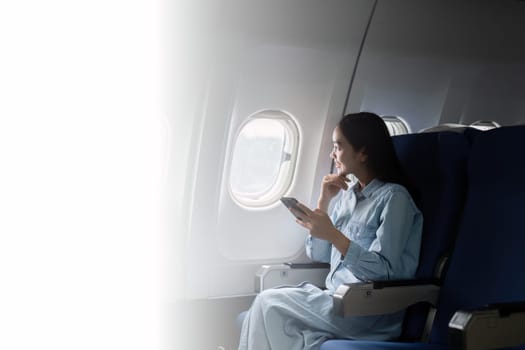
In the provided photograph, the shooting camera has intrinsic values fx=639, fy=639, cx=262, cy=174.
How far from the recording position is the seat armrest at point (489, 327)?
1952 millimetres

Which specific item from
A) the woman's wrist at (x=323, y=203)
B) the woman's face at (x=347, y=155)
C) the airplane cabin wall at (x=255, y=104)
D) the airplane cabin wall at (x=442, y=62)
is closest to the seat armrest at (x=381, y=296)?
the woman's face at (x=347, y=155)

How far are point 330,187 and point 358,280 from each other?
0.58m

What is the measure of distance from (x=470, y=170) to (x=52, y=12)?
1768mm

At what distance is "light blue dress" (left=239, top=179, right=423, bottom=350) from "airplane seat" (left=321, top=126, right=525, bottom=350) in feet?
0.49

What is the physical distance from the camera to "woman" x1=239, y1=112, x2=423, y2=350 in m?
2.52

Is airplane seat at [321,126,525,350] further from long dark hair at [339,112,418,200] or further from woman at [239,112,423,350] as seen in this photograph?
long dark hair at [339,112,418,200]

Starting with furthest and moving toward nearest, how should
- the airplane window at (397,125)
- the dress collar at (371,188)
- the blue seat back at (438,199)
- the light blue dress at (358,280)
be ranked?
the airplane window at (397,125) → the dress collar at (371,188) → the blue seat back at (438,199) → the light blue dress at (358,280)

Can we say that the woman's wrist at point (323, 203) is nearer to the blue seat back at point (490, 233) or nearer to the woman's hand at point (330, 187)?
the woman's hand at point (330, 187)

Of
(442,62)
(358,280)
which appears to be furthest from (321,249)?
(442,62)

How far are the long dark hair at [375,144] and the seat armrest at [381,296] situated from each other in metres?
0.41

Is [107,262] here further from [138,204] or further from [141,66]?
[141,66]

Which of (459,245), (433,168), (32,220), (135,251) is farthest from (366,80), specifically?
(32,220)

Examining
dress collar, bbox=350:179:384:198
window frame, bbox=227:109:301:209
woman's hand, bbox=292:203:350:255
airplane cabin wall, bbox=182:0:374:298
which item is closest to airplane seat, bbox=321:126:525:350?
woman's hand, bbox=292:203:350:255

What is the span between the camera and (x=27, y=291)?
2.24 m
